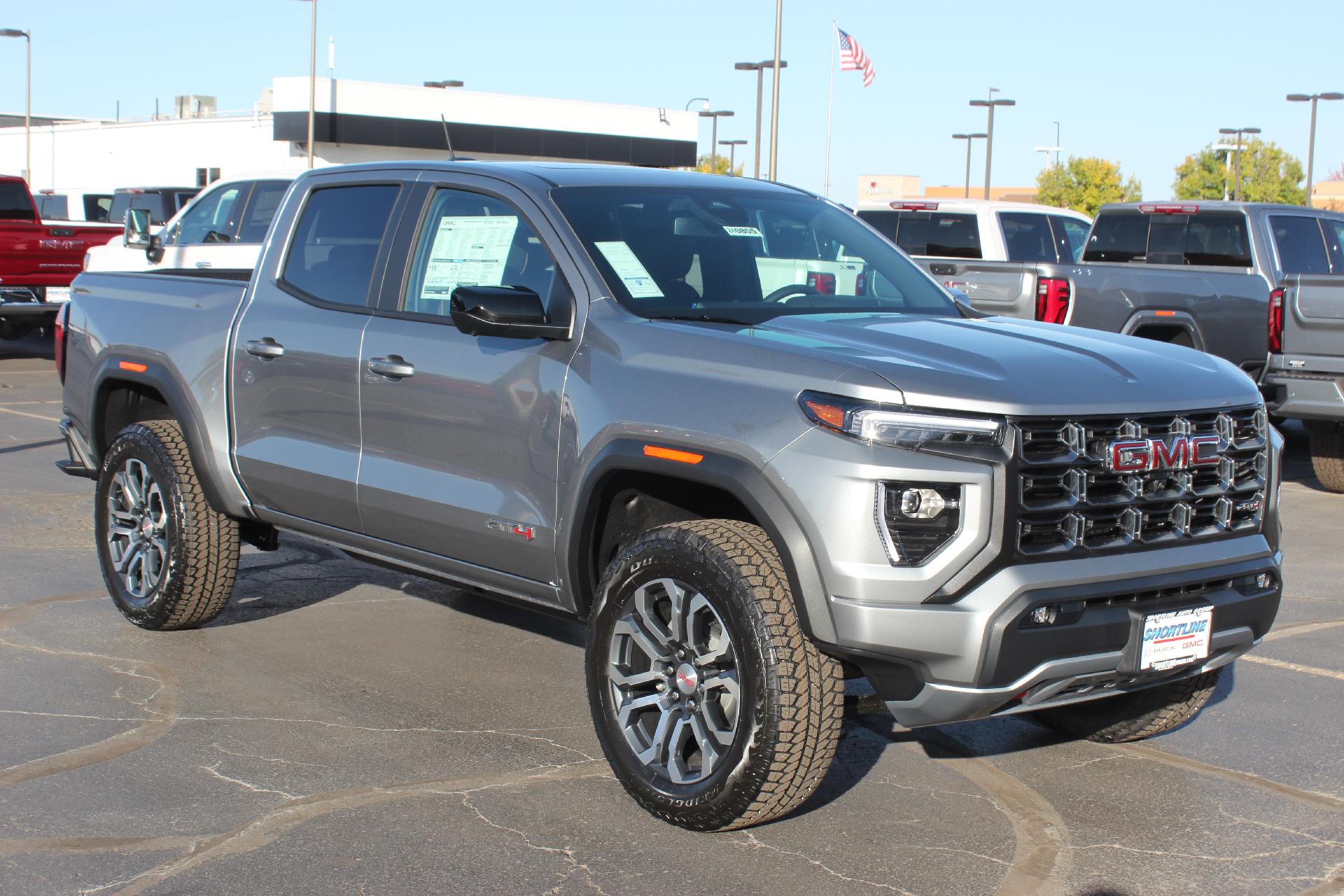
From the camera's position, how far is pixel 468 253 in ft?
17.7

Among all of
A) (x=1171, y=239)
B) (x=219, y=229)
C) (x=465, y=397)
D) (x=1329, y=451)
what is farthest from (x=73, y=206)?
(x=465, y=397)

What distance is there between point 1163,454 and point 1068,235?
487 inches

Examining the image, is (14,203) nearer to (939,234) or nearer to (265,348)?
(939,234)

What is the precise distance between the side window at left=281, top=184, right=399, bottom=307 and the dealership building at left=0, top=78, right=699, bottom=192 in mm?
39841

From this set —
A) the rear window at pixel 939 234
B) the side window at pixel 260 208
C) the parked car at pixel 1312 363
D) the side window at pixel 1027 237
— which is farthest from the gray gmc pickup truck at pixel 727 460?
the side window at pixel 1027 237

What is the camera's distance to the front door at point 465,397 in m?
4.88

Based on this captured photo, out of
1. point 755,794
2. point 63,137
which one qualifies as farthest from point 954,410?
point 63,137

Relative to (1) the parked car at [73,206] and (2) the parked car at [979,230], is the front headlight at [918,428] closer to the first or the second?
(2) the parked car at [979,230]

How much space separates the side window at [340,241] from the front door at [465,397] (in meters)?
0.19

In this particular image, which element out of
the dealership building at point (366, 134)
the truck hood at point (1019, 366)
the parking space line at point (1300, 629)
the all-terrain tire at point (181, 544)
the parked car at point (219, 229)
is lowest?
the parking space line at point (1300, 629)

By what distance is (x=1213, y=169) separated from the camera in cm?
7300

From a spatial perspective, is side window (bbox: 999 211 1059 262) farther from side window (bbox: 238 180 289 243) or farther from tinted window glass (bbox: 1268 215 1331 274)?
side window (bbox: 238 180 289 243)

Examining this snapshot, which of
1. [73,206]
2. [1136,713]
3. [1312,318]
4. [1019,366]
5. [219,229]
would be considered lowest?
[1136,713]

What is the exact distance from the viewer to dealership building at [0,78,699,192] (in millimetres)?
48125
